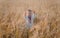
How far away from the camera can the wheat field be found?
197 cm

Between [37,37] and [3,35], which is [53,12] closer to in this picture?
[37,37]

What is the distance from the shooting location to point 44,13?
6.59 ft

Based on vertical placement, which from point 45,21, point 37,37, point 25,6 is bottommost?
point 37,37

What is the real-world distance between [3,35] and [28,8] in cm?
33

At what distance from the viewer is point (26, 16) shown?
6.68 ft

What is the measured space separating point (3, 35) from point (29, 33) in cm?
23

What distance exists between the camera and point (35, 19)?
6.64 feet

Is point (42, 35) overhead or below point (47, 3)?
below

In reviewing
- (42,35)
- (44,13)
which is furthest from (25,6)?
(42,35)

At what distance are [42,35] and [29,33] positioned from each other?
0.12m

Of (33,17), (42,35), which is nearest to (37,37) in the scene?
(42,35)

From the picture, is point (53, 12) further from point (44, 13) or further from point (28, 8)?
point (28, 8)

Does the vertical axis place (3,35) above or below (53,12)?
below

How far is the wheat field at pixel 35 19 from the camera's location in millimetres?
1970
